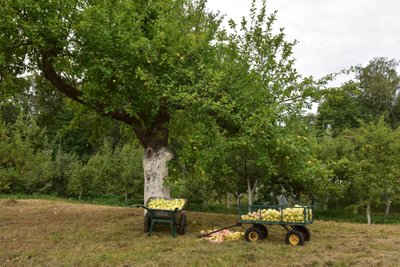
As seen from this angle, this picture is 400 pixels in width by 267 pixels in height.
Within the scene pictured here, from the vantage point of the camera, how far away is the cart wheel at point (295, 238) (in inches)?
306

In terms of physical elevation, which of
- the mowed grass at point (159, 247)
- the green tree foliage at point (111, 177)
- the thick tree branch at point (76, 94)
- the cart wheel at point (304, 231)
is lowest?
the mowed grass at point (159, 247)

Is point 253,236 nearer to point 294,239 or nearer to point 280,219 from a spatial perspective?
point 280,219

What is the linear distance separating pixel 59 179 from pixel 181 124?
47.6 ft

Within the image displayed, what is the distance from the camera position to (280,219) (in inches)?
313

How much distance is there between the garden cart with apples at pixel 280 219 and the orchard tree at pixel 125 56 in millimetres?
2667

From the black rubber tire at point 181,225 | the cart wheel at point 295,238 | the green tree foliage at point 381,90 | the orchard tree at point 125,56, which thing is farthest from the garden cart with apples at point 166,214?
the green tree foliage at point 381,90

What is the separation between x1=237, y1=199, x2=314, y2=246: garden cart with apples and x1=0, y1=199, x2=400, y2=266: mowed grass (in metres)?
0.26

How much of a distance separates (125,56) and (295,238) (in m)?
6.09

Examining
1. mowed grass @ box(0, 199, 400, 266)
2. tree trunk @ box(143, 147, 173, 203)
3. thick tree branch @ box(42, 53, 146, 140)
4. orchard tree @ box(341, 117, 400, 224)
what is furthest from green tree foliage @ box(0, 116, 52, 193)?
orchard tree @ box(341, 117, 400, 224)

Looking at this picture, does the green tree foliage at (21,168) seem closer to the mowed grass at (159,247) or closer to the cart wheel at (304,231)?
the mowed grass at (159,247)

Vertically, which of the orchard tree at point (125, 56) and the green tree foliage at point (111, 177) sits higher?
the orchard tree at point (125, 56)

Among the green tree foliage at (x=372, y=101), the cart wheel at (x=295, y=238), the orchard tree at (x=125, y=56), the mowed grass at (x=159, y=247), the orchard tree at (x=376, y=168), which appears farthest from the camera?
the green tree foliage at (x=372, y=101)

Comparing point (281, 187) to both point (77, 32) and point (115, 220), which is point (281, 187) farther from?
point (77, 32)

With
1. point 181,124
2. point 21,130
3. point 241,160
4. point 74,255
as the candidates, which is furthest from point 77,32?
point 21,130
